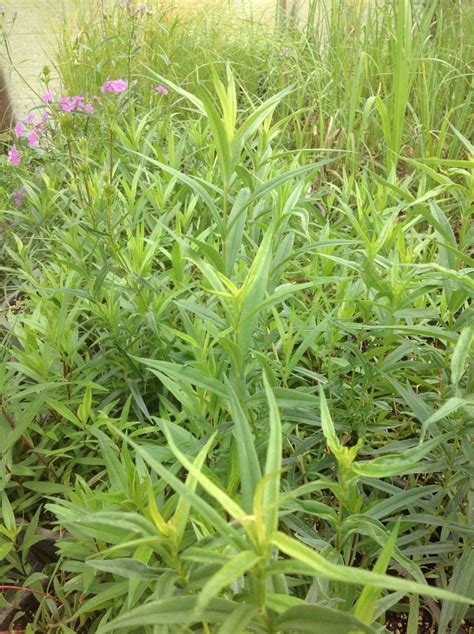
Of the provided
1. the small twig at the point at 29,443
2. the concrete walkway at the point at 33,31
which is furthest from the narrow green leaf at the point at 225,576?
the concrete walkway at the point at 33,31

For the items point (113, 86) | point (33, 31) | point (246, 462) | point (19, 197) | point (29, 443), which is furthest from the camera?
point (33, 31)

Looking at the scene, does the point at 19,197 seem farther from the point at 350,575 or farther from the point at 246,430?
the point at 350,575

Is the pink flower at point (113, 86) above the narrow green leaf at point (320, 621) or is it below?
above

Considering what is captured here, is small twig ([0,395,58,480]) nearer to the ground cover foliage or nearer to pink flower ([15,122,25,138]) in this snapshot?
the ground cover foliage

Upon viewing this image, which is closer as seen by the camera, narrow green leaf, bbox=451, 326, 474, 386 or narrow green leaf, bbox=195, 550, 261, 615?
narrow green leaf, bbox=195, 550, 261, 615

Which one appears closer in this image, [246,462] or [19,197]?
[246,462]

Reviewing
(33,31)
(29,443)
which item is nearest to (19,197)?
(29,443)

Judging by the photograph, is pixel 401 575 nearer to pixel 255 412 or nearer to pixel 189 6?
pixel 255 412

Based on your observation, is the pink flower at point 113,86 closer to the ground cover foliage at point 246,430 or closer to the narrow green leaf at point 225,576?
the ground cover foliage at point 246,430

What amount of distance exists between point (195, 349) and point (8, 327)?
70cm

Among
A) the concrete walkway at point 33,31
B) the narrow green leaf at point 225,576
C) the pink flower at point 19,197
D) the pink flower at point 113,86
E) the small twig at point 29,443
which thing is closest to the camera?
the narrow green leaf at point 225,576

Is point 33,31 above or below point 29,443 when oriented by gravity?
above

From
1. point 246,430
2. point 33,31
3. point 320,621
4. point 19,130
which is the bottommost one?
point 320,621

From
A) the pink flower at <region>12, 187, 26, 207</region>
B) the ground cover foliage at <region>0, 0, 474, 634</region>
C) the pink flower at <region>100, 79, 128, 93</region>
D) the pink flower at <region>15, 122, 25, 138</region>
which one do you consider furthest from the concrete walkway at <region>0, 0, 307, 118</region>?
the ground cover foliage at <region>0, 0, 474, 634</region>
